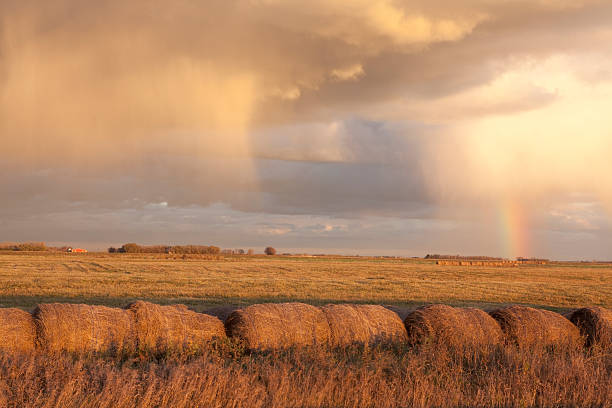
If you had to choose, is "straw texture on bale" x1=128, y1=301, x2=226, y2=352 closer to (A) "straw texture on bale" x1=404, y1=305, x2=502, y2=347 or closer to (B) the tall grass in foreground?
(B) the tall grass in foreground

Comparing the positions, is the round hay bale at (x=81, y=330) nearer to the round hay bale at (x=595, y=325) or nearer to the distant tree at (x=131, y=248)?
the round hay bale at (x=595, y=325)

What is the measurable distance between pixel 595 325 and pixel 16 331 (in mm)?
12065

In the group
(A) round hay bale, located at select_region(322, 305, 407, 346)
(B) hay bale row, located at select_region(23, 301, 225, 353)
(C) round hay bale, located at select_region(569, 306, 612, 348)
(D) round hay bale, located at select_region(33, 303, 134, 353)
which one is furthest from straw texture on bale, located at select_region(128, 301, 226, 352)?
(C) round hay bale, located at select_region(569, 306, 612, 348)

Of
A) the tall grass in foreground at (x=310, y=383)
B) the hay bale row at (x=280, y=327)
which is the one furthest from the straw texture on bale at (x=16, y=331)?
the tall grass in foreground at (x=310, y=383)

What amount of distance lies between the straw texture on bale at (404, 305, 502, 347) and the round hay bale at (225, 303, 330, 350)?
2016 mm

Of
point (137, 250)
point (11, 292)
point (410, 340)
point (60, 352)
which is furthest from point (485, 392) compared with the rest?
point (137, 250)

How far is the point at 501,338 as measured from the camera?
10625 millimetres

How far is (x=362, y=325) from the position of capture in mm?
10164

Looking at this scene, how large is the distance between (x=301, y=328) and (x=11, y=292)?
2037cm

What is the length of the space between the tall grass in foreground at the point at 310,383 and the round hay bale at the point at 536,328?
2.04 metres

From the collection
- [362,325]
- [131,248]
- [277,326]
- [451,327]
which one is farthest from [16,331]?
[131,248]

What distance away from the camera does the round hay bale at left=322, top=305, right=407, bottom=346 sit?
10023mm

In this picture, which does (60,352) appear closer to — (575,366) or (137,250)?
(575,366)

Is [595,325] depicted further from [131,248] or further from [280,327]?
[131,248]
